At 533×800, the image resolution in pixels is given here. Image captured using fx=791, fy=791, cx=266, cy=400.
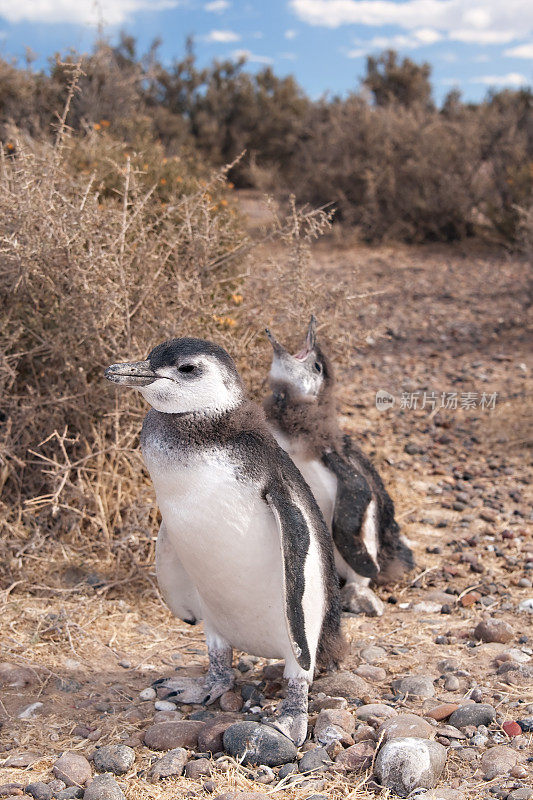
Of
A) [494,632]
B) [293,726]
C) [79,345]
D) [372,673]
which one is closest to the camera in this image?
[293,726]

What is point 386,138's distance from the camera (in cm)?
1232

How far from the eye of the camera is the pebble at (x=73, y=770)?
2316 mm

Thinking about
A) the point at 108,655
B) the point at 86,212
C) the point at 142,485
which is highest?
the point at 86,212

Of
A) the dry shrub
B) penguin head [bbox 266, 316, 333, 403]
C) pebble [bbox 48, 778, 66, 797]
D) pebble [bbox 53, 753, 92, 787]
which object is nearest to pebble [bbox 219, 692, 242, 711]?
pebble [bbox 53, 753, 92, 787]

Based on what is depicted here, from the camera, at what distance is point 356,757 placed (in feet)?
7.68

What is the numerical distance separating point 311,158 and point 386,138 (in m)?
1.40

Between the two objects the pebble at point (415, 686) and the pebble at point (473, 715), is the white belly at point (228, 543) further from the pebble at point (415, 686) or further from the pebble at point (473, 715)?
the pebble at point (473, 715)

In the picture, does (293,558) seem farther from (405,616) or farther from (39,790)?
(405,616)

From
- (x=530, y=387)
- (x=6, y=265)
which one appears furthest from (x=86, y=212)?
(x=530, y=387)

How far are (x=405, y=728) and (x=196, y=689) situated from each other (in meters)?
0.78

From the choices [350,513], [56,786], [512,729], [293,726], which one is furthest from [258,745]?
[350,513]

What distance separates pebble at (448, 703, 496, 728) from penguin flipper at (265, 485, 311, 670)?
548 millimetres

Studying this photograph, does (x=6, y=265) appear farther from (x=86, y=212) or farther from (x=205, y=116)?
(x=205, y=116)

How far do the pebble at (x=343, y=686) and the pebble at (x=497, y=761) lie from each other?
507mm
